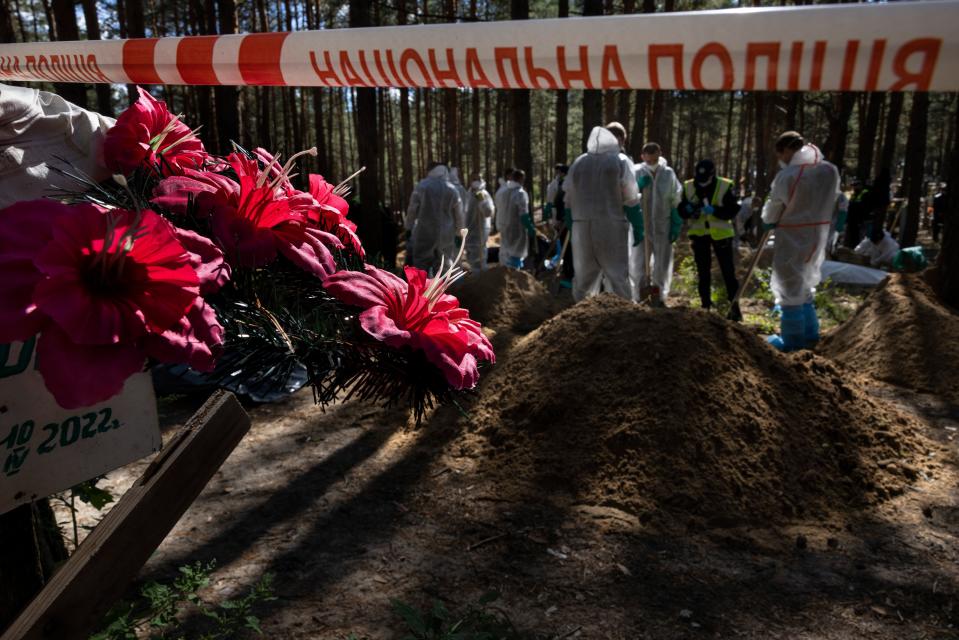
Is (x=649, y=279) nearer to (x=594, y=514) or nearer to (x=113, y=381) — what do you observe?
(x=594, y=514)

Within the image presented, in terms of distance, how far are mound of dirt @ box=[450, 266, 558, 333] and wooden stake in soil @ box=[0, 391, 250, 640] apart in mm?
6779

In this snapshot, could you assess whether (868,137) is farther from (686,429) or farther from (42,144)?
(42,144)

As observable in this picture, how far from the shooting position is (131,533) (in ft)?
2.93

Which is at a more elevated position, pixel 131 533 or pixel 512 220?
pixel 131 533

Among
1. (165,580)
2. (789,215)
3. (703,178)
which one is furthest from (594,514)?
(703,178)

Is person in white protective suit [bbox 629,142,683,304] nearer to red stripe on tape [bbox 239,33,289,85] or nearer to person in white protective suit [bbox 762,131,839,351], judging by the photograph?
person in white protective suit [bbox 762,131,839,351]

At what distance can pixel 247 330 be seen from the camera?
93cm

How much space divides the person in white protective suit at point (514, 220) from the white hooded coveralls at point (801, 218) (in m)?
5.66

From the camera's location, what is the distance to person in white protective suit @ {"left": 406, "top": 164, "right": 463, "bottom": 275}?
10547 millimetres

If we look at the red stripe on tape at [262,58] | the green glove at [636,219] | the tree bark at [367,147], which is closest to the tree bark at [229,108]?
the tree bark at [367,147]

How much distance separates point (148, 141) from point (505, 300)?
7145 millimetres

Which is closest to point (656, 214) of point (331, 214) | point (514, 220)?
point (514, 220)

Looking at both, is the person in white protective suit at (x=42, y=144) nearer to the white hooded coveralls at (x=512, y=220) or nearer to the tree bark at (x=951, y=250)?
the tree bark at (x=951, y=250)

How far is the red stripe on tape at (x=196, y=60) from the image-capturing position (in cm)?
233
